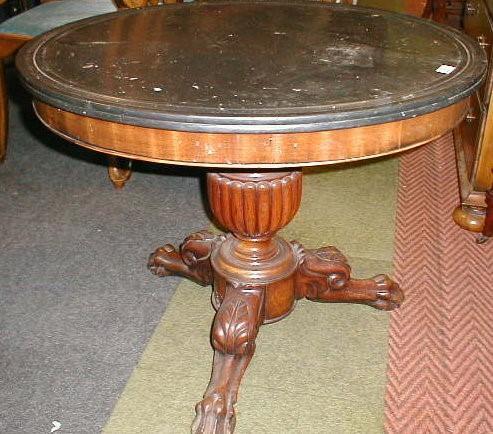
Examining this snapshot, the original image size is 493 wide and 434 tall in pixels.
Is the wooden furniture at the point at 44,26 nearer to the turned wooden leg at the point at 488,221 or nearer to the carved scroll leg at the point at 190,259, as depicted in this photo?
the carved scroll leg at the point at 190,259

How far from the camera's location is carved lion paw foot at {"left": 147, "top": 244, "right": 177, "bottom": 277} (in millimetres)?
1743

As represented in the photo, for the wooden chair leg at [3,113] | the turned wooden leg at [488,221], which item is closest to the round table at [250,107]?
the turned wooden leg at [488,221]

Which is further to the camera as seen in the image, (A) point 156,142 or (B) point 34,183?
(B) point 34,183

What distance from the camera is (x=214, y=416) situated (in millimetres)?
1244

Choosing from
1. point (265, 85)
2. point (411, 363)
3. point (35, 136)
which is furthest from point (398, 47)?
point (35, 136)

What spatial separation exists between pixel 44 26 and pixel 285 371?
1420 millimetres

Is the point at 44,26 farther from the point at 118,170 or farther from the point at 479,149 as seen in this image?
the point at 479,149

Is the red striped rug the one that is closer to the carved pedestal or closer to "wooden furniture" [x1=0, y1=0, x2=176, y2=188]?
the carved pedestal

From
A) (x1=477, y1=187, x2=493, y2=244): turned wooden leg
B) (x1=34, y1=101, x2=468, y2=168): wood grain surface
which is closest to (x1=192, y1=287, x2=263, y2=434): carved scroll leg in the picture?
(x1=34, y1=101, x2=468, y2=168): wood grain surface

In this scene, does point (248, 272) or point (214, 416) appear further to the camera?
point (248, 272)

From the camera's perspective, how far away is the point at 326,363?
1.47 meters

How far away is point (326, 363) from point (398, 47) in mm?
722

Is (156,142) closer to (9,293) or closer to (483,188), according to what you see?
(9,293)

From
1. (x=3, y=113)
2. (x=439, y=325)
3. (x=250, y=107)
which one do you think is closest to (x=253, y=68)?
(x=250, y=107)
